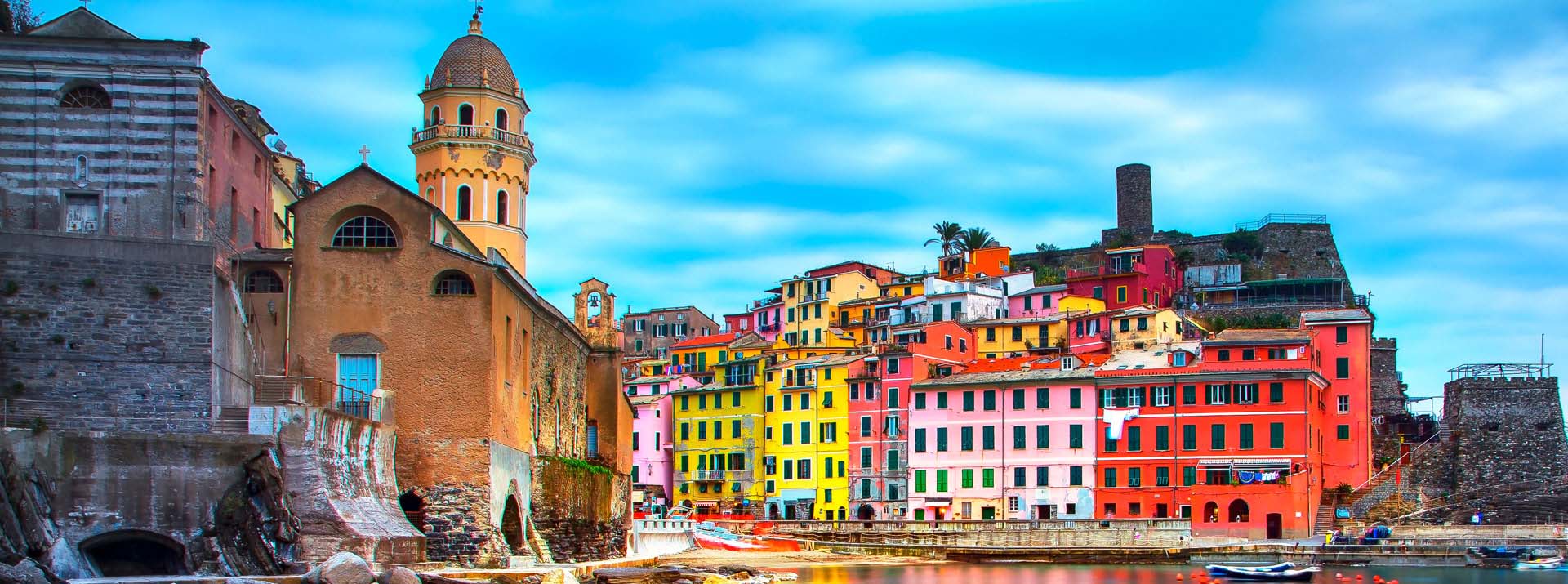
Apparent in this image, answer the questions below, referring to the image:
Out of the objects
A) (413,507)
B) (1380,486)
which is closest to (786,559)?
(413,507)

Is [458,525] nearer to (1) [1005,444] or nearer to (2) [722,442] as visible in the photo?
(1) [1005,444]

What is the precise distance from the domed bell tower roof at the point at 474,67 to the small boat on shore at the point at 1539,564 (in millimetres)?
38473

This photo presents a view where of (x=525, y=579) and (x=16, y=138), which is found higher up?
(x=16, y=138)

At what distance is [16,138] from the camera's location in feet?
123

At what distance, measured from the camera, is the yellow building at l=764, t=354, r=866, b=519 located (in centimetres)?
8138

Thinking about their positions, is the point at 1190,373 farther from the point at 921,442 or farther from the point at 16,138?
the point at 16,138

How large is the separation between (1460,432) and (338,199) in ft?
188

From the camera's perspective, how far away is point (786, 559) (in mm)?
62500

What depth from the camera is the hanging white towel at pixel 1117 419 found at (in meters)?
70.5

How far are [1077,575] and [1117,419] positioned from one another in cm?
1542

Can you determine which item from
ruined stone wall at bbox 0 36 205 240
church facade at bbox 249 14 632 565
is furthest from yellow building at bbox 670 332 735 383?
ruined stone wall at bbox 0 36 205 240

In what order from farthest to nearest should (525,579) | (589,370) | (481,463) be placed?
(589,370), (481,463), (525,579)

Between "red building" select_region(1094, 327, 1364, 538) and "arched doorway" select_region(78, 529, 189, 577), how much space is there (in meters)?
45.7

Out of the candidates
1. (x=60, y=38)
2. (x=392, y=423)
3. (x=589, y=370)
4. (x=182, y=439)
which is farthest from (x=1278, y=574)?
(x=60, y=38)
